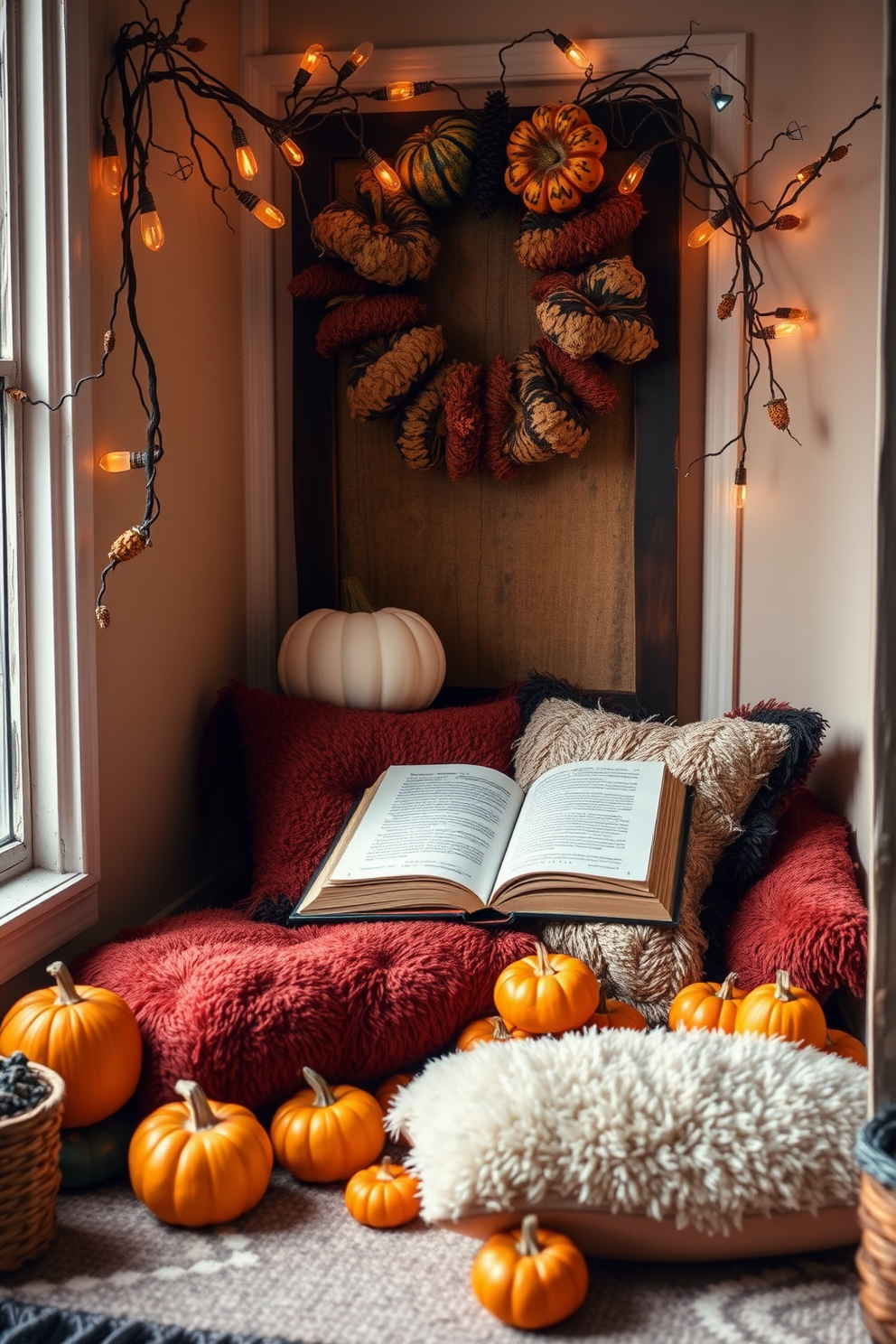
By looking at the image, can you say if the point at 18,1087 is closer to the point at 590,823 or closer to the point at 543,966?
the point at 543,966

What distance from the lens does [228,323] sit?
2293 millimetres

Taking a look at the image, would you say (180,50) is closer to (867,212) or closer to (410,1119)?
(867,212)

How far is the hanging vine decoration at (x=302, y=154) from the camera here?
5.78 ft

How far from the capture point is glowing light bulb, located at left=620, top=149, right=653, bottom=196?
2053 millimetres

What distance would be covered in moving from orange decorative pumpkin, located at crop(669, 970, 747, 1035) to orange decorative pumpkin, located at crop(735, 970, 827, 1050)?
0.03 metres

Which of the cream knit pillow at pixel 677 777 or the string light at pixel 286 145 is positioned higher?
the string light at pixel 286 145

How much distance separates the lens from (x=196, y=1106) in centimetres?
129

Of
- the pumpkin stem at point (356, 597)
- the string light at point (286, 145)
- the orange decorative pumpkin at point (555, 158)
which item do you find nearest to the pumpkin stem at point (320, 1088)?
the pumpkin stem at point (356, 597)

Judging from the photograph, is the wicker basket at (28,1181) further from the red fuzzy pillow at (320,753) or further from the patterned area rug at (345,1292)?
the red fuzzy pillow at (320,753)

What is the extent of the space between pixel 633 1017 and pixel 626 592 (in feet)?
3.35

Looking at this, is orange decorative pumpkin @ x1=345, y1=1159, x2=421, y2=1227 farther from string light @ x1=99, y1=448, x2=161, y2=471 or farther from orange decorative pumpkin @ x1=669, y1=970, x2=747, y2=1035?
string light @ x1=99, y1=448, x2=161, y2=471

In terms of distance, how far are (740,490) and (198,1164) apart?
5.13 feet

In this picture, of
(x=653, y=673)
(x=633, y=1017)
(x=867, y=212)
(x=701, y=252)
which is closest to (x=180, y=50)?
(x=701, y=252)

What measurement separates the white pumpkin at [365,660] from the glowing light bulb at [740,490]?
25.9 inches
